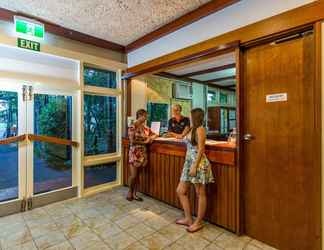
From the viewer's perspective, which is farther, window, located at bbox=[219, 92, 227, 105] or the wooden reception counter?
window, located at bbox=[219, 92, 227, 105]

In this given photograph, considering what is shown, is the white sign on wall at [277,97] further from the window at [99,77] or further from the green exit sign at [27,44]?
the green exit sign at [27,44]

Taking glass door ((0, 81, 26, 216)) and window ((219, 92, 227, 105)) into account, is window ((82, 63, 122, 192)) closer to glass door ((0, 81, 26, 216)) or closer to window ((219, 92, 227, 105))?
glass door ((0, 81, 26, 216))

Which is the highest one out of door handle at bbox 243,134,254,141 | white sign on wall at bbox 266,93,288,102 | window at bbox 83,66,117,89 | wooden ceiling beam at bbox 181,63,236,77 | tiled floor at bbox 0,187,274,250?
wooden ceiling beam at bbox 181,63,236,77

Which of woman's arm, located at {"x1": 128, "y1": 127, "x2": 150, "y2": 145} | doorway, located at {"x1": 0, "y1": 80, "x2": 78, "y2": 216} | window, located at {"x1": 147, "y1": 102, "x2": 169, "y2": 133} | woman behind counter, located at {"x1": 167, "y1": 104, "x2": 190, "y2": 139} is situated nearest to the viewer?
doorway, located at {"x1": 0, "y1": 80, "x2": 78, "y2": 216}

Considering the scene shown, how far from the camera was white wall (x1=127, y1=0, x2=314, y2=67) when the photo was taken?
7.07 feet

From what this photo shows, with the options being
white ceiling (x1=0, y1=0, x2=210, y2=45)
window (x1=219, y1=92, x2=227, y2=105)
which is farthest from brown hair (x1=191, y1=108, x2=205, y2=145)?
window (x1=219, y1=92, x2=227, y2=105)

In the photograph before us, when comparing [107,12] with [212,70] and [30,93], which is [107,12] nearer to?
[30,93]

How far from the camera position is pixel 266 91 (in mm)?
2244

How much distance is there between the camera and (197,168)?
2414mm

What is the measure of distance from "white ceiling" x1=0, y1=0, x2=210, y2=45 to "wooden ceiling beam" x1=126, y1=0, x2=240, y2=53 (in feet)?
0.21

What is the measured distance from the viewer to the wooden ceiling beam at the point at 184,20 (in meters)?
2.61

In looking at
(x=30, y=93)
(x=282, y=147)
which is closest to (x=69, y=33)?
(x=30, y=93)

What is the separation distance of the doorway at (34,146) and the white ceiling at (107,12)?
3.58ft

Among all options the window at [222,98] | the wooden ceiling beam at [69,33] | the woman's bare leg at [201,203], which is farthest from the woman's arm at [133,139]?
the window at [222,98]
